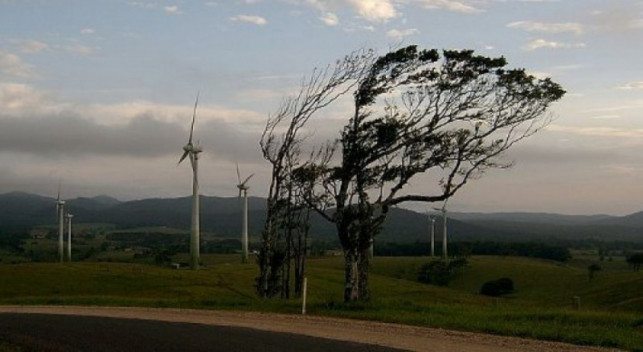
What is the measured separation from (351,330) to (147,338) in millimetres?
6139

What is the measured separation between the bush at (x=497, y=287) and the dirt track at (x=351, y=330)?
8829 cm

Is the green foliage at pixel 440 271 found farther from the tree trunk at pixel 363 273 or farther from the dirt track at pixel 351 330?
the dirt track at pixel 351 330

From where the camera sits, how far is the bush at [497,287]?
11310 centimetres

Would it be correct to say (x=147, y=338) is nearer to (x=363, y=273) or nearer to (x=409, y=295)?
(x=363, y=273)

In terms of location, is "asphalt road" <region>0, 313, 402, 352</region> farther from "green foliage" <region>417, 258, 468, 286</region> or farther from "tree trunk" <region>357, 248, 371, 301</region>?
"green foliage" <region>417, 258, 468, 286</region>

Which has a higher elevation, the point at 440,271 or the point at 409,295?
the point at 409,295

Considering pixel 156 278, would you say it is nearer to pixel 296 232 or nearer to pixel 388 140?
pixel 296 232

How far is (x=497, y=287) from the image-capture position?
375 ft

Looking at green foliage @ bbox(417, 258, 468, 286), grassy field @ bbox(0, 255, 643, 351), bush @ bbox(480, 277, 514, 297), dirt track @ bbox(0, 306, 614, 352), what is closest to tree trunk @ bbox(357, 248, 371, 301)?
grassy field @ bbox(0, 255, 643, 351)

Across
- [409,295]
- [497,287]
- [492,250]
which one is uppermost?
[492,250]

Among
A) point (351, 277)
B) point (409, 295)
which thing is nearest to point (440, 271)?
point (409, 295)

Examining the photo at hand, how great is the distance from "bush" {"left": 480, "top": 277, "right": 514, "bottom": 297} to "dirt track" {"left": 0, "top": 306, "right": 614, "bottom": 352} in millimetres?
88290

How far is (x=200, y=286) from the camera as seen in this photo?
80.4 m

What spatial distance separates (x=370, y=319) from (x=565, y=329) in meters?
6.75
